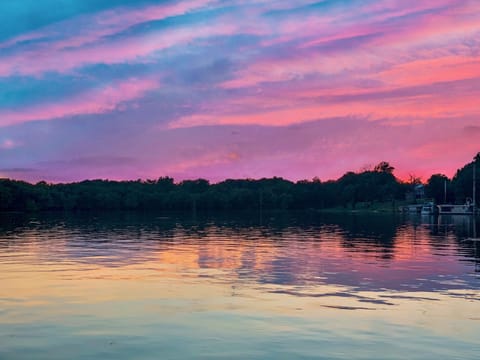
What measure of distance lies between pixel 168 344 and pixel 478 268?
2621cm

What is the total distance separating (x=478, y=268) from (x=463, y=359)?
22.7 m

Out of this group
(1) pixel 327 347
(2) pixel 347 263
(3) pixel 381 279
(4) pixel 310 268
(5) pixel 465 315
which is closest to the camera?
(1) pixel 327 347

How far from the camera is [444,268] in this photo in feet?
121

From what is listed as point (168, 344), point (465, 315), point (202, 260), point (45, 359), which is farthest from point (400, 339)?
point (202, 260)

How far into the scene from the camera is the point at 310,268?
3612 cm

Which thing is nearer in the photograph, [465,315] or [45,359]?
[45,359]

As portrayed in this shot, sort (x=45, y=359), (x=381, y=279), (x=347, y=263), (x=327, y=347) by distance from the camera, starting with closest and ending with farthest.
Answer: (x=45, y=359)
(x=327, y=347)
(x=381, y=279)
(x=347, y=263)

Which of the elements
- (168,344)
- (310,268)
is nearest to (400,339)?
(168,344)

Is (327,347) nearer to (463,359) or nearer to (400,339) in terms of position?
(400,339)

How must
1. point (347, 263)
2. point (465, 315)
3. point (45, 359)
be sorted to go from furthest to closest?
point (347, 263)
point (465, 315)
point (45, 359)

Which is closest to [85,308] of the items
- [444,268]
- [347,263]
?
[347,263]

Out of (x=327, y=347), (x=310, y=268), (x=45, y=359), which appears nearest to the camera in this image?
(x=45, y=359)

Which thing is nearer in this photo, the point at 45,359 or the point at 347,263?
the point at 45,359

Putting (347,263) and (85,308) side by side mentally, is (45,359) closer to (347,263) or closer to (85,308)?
(85,308)
